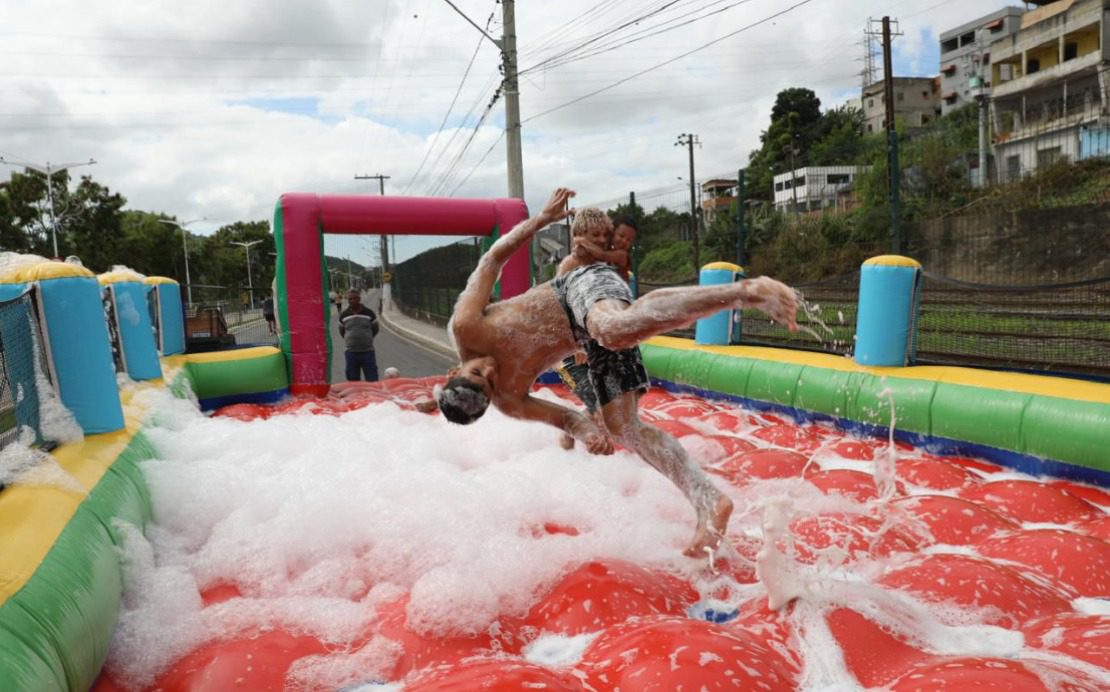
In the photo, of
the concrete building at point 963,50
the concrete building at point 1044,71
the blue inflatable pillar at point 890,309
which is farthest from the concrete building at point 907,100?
the blue inflatable pillar at point 890,309

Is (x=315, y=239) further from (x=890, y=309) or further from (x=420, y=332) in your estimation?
(x=420, y=332)

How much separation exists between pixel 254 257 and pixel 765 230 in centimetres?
6424

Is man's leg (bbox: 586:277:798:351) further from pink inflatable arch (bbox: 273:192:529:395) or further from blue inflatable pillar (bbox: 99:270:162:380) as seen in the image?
pink inflatable arch (bbox: 273:192:529:395)

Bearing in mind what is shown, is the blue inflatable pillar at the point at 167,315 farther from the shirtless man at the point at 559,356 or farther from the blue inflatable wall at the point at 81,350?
the shirtless man at the point at 559,356

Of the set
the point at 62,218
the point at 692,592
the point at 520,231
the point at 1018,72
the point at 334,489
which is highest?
the point at 1018,72

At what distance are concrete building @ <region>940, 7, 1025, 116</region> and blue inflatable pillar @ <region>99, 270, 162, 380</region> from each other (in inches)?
1684

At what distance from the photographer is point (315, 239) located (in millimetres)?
6539

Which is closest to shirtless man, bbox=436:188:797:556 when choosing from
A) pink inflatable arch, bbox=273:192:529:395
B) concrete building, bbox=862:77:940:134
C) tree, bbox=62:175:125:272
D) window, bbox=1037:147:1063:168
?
pink inflatable arch, bbox=273:192:529:395

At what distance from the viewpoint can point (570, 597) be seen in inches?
91.3

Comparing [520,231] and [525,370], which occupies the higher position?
[520,231]

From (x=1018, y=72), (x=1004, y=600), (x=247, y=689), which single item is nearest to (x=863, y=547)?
(x=1004, y=600)

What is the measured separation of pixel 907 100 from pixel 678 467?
5370 centimetres

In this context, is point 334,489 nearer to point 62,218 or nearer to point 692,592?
point 692,592

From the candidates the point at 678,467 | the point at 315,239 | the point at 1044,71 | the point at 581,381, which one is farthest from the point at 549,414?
the point at 1044,71
